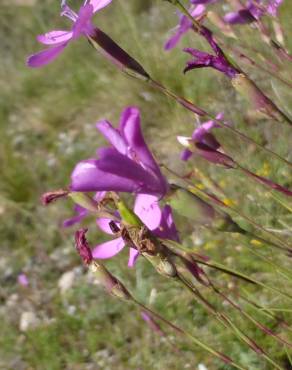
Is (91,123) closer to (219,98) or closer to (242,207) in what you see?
(219,98)

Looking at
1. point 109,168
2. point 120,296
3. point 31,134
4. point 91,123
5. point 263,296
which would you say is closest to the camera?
point 109,168

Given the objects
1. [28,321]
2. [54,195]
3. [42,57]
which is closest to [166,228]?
[54,195]

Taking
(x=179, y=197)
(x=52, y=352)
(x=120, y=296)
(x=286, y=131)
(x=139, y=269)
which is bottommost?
(x=52, y=352)

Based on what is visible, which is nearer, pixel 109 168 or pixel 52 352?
pixel 109 168

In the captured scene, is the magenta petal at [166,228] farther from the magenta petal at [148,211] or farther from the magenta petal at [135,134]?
the magenta petal at [135,134]

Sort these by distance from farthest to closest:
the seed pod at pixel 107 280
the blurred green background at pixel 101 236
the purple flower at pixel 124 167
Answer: the blurred green background at pixel 101 236
the seed pod at pixel 107 280
the purple flower at pixel 124 167

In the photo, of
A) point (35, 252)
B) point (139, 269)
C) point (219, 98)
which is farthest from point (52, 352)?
point (219, 98)

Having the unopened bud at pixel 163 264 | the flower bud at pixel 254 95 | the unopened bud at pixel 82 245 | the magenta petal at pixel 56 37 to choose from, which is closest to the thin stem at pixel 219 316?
the unopened bud at pixel 163 264

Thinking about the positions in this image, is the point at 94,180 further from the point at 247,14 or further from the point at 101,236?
the point at 101,236
